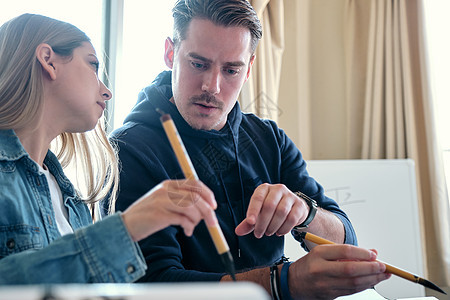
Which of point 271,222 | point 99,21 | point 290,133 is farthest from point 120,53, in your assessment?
point 271,222

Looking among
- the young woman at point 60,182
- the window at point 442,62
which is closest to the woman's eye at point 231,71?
the young woman at point 60,182

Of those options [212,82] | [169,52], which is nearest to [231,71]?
[212,82]

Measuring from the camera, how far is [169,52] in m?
1.34

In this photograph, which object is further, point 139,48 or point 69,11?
point 139,48

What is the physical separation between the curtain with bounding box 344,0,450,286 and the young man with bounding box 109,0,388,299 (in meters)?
1.31

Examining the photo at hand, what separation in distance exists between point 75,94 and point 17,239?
304mm

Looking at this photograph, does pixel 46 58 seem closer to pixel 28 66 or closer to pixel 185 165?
pixel 28 66

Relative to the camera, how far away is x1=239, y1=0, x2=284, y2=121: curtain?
2188mm

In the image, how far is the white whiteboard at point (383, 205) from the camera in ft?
7.00

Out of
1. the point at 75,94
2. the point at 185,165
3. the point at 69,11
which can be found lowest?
the point at 185,165

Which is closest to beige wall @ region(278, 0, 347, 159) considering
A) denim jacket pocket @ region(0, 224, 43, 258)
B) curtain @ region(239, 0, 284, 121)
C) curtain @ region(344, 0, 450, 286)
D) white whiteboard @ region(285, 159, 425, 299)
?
curtain @ region(344, 0, 450, 286)

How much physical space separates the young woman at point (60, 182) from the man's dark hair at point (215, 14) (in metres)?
0.37

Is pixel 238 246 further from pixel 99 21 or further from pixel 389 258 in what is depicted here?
pixel 99 21

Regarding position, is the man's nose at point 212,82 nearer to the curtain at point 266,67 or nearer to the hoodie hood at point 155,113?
the hoodie hood at point 155,113
